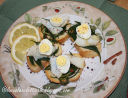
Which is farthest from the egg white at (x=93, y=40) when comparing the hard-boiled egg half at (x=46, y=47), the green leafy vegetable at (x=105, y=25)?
the hard-boiled egg half at (x=46, y=47)

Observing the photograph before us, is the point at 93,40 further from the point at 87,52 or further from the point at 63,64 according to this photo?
the point at 63,64

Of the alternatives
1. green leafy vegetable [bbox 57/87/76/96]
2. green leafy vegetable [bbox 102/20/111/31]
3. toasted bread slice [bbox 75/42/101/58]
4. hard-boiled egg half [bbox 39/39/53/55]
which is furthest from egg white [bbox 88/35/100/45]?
green leafy vegetable [bbox 57/87/76/96]

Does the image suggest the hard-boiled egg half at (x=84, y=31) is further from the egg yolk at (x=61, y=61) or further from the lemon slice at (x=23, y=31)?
the lemon slice at (x=23, y=31)

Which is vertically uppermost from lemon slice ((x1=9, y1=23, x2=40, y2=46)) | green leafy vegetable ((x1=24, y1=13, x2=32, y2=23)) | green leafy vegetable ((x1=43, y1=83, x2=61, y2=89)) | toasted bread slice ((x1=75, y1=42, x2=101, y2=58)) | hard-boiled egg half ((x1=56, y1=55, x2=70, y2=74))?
green leafy vegetable ((x1=24, y1=13, x2=32, y2=23))

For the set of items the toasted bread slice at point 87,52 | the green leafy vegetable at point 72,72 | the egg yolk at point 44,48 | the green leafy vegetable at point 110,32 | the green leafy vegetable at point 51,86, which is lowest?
the green leafy vegetable at point 51,86

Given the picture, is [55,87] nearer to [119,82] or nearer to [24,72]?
[24,72]

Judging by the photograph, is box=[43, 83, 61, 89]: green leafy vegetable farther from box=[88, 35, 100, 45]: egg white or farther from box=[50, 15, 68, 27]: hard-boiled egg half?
box=[50, 15, 68, 27]: hard-boiled egg half

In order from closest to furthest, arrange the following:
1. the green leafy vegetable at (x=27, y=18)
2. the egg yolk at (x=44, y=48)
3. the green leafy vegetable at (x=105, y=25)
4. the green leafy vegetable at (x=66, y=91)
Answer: the green leafy vegetable at (x=66, y=91) → the egg yolk at (x=44, y=48) → the green leafy vegetable at (x=105, y=25) → the green leafy vegetable at (x=27, y=18)
